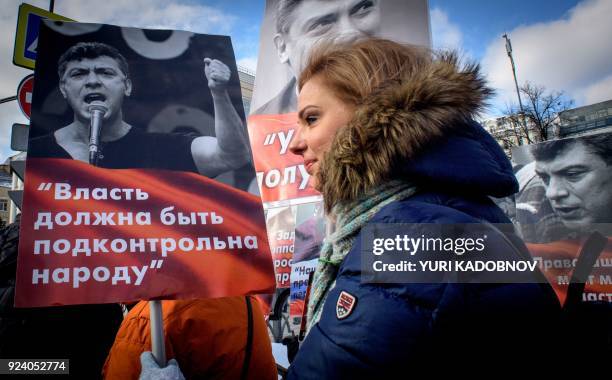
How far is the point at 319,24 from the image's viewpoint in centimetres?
339

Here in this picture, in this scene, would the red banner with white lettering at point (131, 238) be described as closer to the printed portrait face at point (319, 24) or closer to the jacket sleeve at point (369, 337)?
the jacket sleeve at point (369, 337)

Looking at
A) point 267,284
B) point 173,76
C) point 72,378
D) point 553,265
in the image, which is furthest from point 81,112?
point 553,265

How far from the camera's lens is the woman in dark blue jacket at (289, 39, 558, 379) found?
766 millimetres

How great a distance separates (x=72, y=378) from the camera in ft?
6.41

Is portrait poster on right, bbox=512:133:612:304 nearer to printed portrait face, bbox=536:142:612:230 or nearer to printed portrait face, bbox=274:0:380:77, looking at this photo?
printed portrait face, bbox=536:142:612:230

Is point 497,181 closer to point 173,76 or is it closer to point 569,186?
point 173,76

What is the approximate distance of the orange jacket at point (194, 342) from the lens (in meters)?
1.42

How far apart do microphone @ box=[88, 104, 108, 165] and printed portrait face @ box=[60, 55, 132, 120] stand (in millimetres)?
16

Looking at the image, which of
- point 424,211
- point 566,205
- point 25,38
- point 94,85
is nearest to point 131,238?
point 94,85

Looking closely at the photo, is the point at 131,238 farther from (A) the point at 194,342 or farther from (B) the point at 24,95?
(B) the point at 24,95

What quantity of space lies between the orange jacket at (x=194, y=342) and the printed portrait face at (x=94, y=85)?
83 cm

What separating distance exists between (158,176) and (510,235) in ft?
4.16

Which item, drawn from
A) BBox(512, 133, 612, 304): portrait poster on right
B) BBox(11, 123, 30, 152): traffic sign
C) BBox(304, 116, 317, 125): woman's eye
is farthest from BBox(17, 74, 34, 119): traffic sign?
BBox(512, 133, 612, 304): portrait poster on right

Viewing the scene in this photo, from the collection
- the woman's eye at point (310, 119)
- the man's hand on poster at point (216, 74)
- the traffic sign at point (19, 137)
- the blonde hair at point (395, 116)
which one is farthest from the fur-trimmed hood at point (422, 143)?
the traffic sign at point (19, 137)
